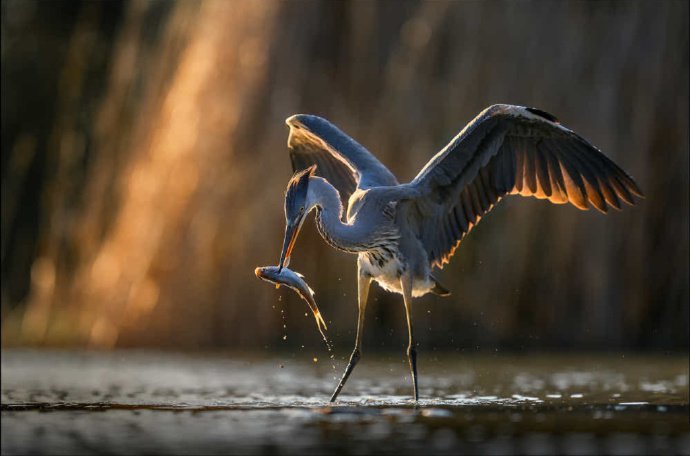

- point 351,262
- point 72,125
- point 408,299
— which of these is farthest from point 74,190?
point 408,299

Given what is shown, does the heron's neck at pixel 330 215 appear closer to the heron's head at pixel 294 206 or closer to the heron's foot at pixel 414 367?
the heron's head at pixel 294 206

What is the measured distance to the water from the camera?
28.0ft

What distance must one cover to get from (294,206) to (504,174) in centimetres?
190

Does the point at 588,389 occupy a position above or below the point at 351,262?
below

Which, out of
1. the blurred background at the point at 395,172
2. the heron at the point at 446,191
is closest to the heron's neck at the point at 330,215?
the heron at the point at 446,191

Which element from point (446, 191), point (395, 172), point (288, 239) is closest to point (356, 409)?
point (288, 239)

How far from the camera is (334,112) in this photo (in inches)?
657

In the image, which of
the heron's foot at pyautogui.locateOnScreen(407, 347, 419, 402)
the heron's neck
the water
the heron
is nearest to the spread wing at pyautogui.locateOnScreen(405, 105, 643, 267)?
the heron

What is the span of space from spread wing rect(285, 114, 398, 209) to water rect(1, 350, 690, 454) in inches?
69.8

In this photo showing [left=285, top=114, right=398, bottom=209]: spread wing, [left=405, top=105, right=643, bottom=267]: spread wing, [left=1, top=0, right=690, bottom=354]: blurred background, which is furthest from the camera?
[left=1, top=0, right=690, bottom=354]: blurred background

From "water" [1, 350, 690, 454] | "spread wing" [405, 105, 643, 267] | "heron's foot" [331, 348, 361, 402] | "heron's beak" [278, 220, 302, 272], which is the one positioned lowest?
"water" [1, 350, 690, 454]

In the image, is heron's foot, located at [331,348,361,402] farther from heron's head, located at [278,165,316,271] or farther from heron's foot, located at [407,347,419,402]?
heron's head, located at [278,165,316,271]

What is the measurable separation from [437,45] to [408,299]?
→ 6454 mm

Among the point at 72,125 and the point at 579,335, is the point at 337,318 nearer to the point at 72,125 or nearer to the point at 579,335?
the point at 579,335
